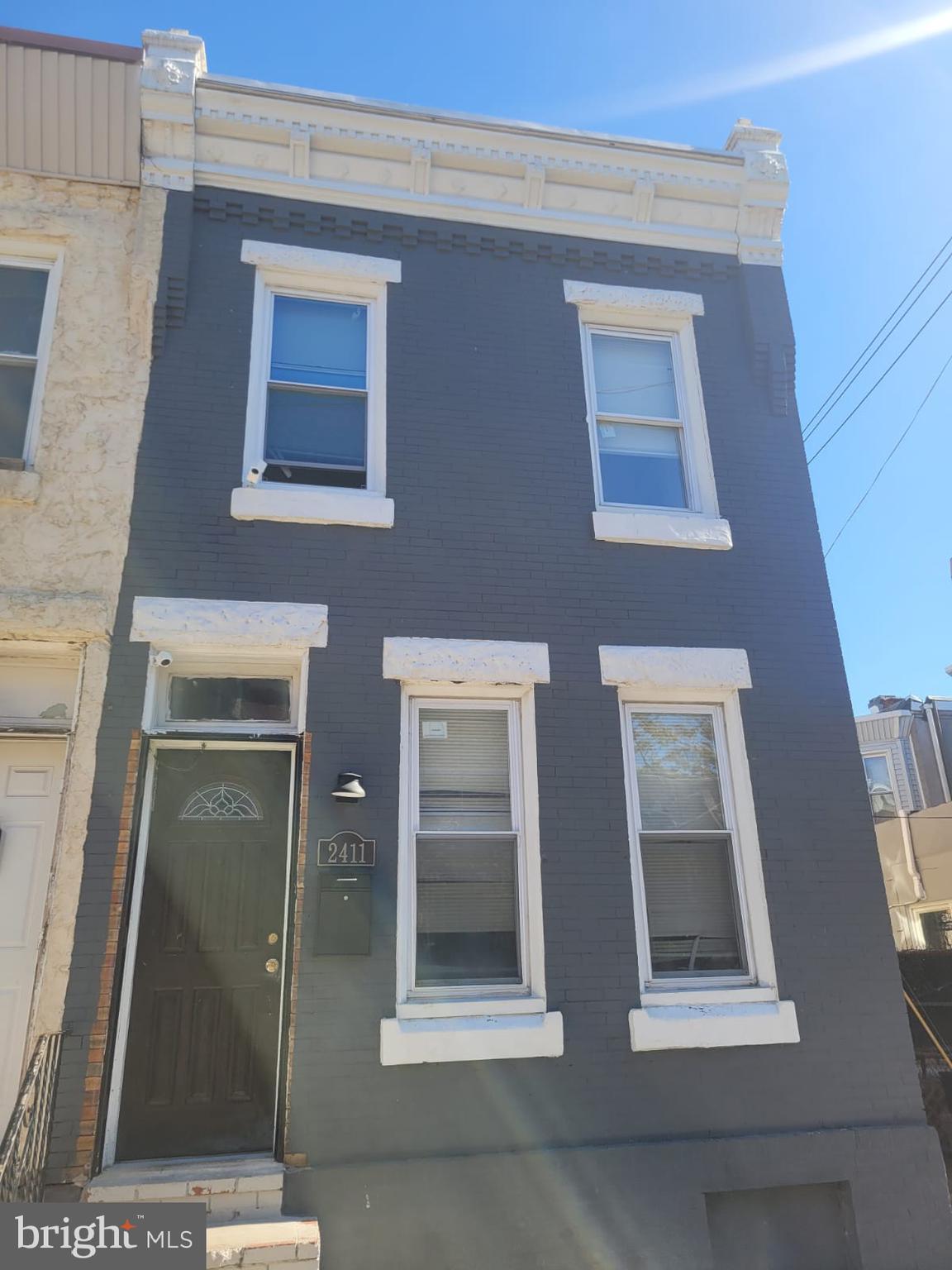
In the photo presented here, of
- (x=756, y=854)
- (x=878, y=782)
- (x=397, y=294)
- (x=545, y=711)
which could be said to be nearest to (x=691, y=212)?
(x=397, y=294)

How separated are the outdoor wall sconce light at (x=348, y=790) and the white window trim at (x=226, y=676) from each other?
409 mm

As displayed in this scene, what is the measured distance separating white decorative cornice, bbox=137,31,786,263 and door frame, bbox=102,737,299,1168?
13.0ft

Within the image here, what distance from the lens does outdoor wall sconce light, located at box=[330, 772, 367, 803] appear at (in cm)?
469

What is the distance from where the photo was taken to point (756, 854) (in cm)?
517

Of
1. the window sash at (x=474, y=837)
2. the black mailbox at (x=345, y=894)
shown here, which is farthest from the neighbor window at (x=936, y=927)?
the black mailbox at (x=345, y=894)

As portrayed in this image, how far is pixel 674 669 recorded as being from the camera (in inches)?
213

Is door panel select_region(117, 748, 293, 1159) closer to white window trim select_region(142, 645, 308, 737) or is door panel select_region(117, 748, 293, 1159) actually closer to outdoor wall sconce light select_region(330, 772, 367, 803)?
white window trim select_region(142, 645, 308, 737)

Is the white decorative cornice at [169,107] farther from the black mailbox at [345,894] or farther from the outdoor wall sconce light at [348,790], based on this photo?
the black mailbox at [345,894]

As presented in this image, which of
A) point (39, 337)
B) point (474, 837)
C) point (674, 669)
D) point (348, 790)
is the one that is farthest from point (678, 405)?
point (39, 337)

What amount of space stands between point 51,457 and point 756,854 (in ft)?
16.5

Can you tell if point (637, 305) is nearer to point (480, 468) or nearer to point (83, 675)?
point (480, 468)

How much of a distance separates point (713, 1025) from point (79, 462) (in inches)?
199

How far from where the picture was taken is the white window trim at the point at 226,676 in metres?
4.94

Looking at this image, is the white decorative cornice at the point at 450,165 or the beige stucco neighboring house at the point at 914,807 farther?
the beige stucco neighboring house at the point at 914,807
